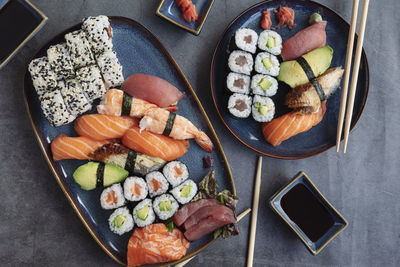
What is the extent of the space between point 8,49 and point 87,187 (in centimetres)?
120

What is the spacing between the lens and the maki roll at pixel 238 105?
2684 millimetres

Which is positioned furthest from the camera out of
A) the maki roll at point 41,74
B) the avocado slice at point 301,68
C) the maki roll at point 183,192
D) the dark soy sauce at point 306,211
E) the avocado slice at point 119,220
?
the dark soy sauce at point 306,211

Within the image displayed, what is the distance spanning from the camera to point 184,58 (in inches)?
112

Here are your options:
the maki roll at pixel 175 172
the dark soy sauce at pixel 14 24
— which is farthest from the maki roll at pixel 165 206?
the dark soy sauce at pixel 14 24

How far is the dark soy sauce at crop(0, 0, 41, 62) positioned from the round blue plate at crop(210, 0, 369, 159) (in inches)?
56.9

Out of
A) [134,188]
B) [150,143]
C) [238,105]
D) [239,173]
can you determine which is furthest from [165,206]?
[238,105]

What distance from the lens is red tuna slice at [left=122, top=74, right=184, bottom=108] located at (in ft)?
8.40

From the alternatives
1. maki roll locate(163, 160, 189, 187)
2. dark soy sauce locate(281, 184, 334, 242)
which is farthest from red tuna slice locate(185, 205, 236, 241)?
dark soy sauce locate(281, 184, 334, 242)

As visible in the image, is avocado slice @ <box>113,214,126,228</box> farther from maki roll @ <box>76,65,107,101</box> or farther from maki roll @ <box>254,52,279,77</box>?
maki roll @ <box>254,52,279,77</box>

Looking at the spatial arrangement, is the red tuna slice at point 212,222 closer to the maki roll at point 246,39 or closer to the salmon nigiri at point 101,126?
the salmon nigiri at point 101,126

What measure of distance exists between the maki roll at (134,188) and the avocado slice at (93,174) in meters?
0.08

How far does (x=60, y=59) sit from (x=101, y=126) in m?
0.58

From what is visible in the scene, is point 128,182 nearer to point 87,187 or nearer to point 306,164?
point 87,187

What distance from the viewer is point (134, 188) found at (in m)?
2.56
